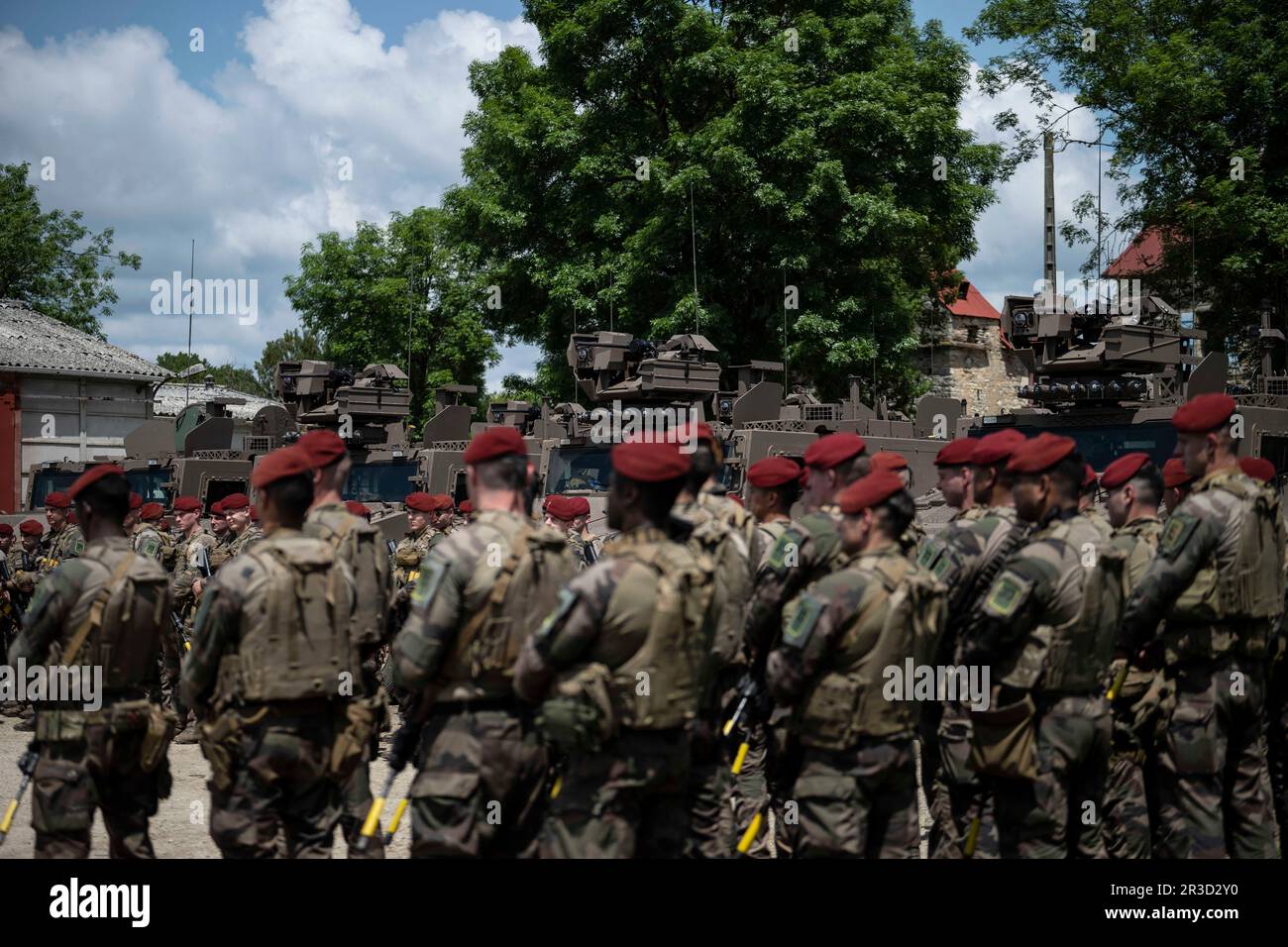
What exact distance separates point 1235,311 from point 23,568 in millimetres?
18577

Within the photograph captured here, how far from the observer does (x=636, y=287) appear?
896 inches

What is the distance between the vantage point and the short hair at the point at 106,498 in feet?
17.3

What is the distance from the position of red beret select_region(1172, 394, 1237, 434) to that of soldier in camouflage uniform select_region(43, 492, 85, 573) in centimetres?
849

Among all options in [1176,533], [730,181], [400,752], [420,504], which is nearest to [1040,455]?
[1176,533]

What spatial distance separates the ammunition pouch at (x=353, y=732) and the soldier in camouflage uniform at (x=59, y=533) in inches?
245

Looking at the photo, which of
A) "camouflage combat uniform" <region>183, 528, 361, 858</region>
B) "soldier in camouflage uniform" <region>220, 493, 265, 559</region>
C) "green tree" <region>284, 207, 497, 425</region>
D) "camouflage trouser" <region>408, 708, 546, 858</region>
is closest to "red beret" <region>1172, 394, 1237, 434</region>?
"camouflage trouser" <region>408, 708, 546, 858</region>

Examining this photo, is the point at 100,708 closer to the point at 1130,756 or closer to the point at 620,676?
the point at 620,676

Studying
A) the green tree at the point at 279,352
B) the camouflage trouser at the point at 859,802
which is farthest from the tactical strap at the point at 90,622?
the green tree at the point at 279,352

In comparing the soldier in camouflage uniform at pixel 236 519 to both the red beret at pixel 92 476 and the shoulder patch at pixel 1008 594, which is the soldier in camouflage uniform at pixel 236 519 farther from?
the shoulder patch at pixel 1008 594

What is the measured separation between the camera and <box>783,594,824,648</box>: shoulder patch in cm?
443

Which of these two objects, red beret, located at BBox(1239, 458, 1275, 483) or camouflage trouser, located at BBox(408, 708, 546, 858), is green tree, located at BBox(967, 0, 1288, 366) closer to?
red beret, located at BBox(1239, 458, 1275, 483)

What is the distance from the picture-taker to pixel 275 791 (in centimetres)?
489
